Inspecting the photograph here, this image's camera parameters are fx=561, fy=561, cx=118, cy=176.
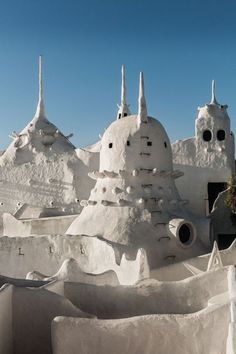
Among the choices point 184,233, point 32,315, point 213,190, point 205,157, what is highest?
point 205,157

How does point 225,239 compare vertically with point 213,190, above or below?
below

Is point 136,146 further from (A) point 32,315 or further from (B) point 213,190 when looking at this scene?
(A) point 32,315

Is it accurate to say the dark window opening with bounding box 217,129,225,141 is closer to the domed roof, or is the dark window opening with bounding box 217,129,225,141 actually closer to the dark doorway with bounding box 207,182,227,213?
the dark doorway with bounding box 207,182,227,213

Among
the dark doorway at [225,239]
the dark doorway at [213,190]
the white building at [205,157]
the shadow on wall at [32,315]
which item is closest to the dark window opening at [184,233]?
the dark doorway at [225,239]

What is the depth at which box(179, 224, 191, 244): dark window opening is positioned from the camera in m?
17.0

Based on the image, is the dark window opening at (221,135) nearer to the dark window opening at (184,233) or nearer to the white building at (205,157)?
the white building at (205,157)

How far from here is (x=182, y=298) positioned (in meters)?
9.39

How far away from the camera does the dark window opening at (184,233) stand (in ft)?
55.7

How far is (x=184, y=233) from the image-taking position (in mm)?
17109

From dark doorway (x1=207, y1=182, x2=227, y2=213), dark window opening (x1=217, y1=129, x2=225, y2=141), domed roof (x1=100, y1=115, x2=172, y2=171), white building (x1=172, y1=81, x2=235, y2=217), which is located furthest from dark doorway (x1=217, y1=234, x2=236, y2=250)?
domed roof (x1=100, y1=115, x2=172, y2=171)

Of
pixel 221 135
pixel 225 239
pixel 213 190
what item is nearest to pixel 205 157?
pixel 221 135

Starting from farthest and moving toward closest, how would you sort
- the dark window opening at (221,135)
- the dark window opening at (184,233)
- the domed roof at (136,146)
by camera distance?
the dark window opening at (221,135) → the domed roof at (136,146) → the dark window opening at (184,233)

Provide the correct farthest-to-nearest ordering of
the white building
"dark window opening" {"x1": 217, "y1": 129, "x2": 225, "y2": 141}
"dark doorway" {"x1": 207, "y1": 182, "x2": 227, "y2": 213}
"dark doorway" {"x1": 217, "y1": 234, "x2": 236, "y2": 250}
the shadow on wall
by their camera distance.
Answer: "dark doorway" {"x1": 207, "y1": 182, "x2": 227, "y2": 213}, "dark window opening" {"x1": 217, "y1": 129, "x2": 225, "y2": 141}, the white building, "dark doorway" {"x1": 217, "y1": 234, "x2": 236, "y2": 250}, the shadow on wall

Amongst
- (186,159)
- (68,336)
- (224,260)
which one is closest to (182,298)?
A: (68,336)
